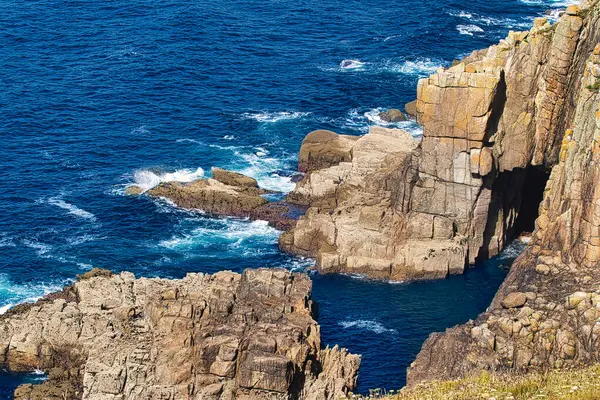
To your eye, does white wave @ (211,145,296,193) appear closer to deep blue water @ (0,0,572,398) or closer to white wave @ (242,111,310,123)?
deep blue water @ (0,0,572,398)

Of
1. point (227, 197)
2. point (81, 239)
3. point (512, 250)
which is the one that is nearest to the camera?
point (512, 250)

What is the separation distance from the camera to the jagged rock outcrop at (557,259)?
4358 inches

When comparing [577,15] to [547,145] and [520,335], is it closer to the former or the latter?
[547,145]

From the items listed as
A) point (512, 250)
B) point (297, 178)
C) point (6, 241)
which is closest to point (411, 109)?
point (297, 178)

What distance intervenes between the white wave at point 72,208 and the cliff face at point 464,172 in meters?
27.7

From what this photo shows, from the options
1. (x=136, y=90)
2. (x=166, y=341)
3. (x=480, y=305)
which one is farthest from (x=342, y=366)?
(x=136, y=90)

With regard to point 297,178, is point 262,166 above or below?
above

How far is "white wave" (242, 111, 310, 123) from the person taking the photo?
184 meters

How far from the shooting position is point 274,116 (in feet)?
608

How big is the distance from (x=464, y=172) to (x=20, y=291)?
5425 centimetres

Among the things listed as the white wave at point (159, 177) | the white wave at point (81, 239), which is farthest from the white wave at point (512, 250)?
the white wave at point (81, 239)

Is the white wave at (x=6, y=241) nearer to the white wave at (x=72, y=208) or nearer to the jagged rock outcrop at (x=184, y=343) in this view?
the white wave at (x=72, y=208)

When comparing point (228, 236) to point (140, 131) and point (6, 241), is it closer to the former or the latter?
point (6, 241)

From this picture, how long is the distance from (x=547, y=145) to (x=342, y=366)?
43.6 metres
